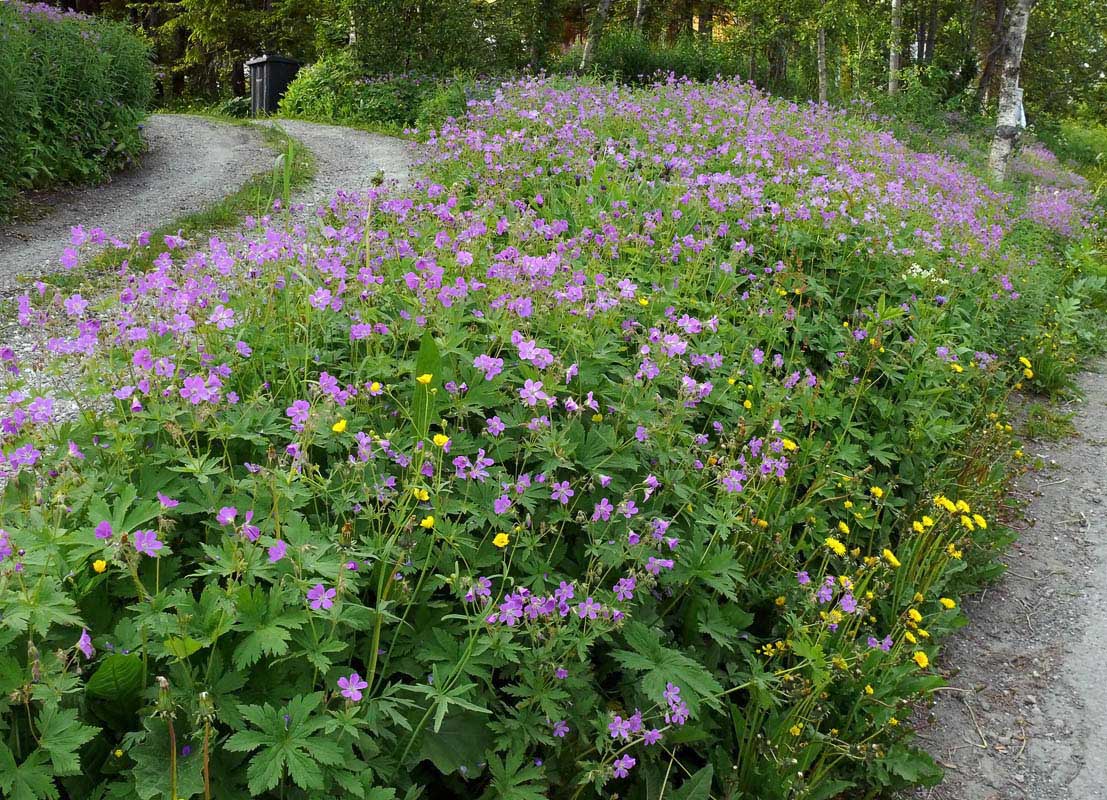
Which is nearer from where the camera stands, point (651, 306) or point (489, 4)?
point (651, 306)

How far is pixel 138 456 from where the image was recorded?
223 cm

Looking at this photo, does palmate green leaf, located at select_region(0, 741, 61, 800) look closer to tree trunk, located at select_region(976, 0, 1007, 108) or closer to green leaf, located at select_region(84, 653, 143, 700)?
green leaf, located at select_region(84, 653, 143, 700)

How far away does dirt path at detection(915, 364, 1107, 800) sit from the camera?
3027 millimetres

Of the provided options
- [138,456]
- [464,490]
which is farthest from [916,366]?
[138,456]

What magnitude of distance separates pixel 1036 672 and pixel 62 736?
3.81 metres

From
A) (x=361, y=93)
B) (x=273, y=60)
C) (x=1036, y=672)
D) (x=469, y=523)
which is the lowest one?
(x=1036, y=672)

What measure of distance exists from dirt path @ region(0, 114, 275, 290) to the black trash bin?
474 cm

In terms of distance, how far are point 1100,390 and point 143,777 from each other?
743 cm

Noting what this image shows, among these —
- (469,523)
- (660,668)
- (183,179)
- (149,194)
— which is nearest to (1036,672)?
(660,668)

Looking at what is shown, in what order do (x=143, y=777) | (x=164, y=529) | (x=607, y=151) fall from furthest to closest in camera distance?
(x=607, y=151) → (x=164, y=529) → (x=143, y=777)

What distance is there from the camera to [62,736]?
1584 millimetres

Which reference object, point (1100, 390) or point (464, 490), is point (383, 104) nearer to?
point (1100, 390)

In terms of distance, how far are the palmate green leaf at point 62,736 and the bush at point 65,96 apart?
7.88 m

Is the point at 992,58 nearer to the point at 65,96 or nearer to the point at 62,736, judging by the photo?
the point at 65,96
